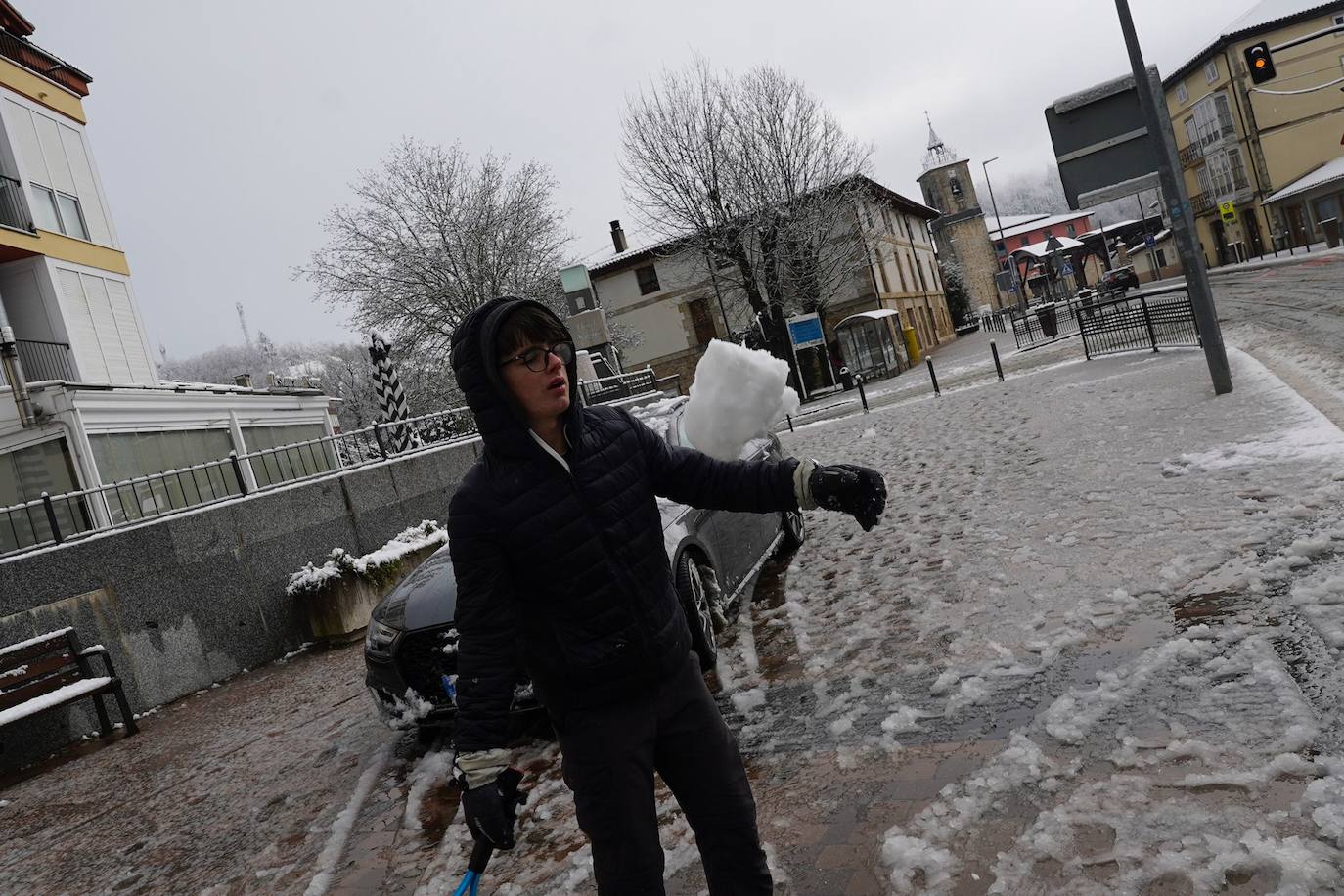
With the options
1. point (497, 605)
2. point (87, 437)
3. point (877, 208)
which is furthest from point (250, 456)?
point (877, 208)

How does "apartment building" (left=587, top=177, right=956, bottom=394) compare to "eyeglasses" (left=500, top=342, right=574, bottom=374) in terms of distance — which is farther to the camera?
"apartment building" (left=587, top=177, right=956, bottom=394)

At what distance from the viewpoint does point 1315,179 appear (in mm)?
46688

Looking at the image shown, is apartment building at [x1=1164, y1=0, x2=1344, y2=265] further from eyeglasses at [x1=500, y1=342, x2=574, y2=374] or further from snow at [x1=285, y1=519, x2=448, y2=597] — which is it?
eyeglasses at [x1=500, y1=342, x2=574, y2=374]

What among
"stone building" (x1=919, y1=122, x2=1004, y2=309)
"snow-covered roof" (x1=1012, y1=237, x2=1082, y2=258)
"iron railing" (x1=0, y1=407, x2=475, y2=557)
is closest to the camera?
"iron railing" (x1=0, y1=407, x2=475, y2=557)

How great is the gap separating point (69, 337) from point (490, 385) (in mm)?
18029

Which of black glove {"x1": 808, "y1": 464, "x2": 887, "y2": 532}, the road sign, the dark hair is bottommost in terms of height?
black glove {"x1": 808, "y1": 464, "x2": 887, "y2": 532}

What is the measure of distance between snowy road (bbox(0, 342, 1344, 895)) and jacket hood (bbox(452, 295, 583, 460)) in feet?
6.14

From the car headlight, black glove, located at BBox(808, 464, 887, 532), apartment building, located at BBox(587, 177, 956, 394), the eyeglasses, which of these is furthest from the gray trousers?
apartment building, located at BBox(587, 177, 956, 394)

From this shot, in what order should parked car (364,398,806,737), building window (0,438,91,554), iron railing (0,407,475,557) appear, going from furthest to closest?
building window (0,438,91,554), iron railing (0,407,475,557), parked car (364,398,806,737)

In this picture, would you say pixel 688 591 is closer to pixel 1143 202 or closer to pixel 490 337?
pixel 490 337

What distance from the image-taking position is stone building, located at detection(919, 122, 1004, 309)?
76.8m

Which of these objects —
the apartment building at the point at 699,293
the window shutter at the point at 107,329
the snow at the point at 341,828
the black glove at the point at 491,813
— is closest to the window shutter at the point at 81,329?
the window shutter at the point at 107,329

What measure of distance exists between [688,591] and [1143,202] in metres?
91.9

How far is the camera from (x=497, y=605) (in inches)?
93.4
